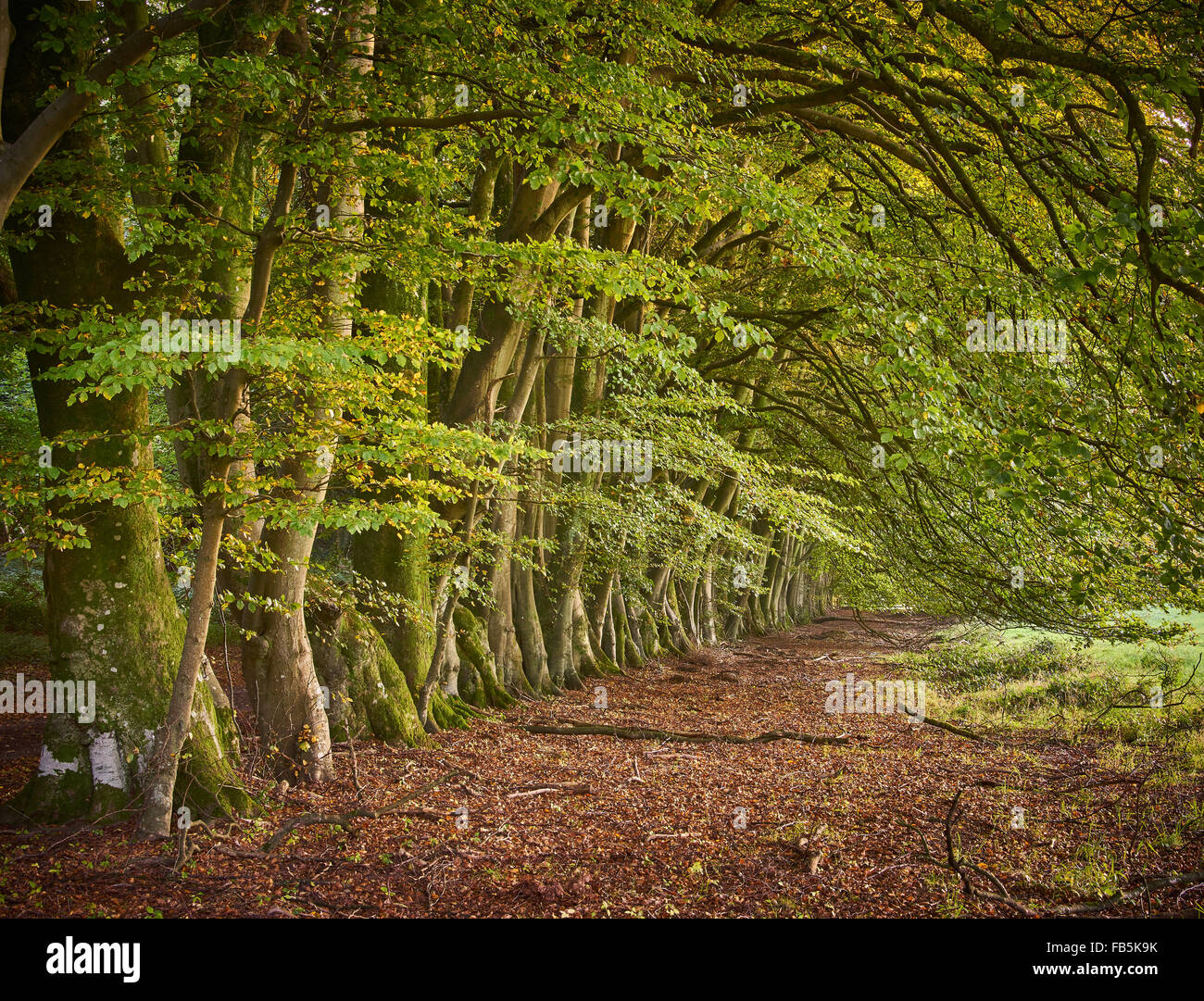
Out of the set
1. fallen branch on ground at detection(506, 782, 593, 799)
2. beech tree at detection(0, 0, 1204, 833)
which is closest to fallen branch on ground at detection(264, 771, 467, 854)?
beech tree at detection(0, 0, 1204, 833)

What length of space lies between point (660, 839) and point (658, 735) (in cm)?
504

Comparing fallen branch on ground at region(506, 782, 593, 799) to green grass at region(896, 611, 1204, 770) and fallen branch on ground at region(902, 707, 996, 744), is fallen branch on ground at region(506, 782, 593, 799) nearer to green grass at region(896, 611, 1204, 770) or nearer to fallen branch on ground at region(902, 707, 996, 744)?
fallen branch on ground at region(902, 707, 996, 744)

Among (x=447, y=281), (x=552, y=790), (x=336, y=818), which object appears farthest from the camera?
(x=552, y=790)

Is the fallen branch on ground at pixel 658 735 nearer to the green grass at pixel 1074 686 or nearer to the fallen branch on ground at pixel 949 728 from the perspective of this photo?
the fallen branch on ground at pixel 949 728

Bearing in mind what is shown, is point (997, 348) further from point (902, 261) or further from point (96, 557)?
point (96, 557)

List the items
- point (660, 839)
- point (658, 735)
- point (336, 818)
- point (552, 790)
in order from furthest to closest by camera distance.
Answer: point (658, 735), point (552, 790), point (660, 839), point (336, 818)

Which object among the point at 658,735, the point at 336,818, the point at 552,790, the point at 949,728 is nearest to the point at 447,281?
the point at 336,818

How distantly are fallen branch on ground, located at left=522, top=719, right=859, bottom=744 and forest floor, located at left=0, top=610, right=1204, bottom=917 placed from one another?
0.29 meters

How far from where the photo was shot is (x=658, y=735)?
1248 cm

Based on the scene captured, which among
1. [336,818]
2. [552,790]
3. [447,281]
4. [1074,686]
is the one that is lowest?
[1074,686]

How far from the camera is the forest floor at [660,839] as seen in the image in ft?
19.2

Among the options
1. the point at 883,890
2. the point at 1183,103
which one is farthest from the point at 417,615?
the point at 1183,103

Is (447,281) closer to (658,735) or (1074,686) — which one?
(658,735)

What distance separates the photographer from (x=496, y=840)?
729 centimetres
